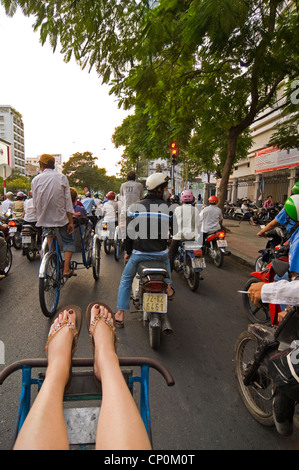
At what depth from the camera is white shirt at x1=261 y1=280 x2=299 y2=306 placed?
4.96 feet

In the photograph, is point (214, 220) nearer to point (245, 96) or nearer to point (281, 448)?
point (245, 96)

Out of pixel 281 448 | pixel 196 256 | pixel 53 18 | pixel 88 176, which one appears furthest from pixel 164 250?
pixel 88 176

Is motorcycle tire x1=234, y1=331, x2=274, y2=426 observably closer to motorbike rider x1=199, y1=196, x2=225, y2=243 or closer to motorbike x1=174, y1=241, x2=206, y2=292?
motorbike x1=174, y1=241, x2=206, y2=292

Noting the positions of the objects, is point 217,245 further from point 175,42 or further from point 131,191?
point 175,42

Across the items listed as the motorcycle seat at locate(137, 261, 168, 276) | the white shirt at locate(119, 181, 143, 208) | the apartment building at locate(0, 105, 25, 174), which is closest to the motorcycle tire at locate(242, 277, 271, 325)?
the motorcycle seat at locate(137, 261, 168, 276)

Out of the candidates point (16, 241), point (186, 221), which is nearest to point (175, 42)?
point (186, 221)

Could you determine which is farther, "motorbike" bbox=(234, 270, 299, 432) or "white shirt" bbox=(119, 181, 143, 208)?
"white shirt" bbox=(119, 181, 143, 208)

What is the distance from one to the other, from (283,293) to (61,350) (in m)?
1.32

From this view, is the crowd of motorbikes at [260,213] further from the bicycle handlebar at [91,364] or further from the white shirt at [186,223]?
the bicycle handlebar at [91,364]

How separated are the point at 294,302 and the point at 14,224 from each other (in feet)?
23.7

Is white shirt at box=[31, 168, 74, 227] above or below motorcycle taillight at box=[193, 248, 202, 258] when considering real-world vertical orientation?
above

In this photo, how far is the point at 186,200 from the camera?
17.1ft

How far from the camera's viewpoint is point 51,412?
119 cm

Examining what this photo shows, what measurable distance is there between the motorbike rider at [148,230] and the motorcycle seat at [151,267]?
0.06 metres
